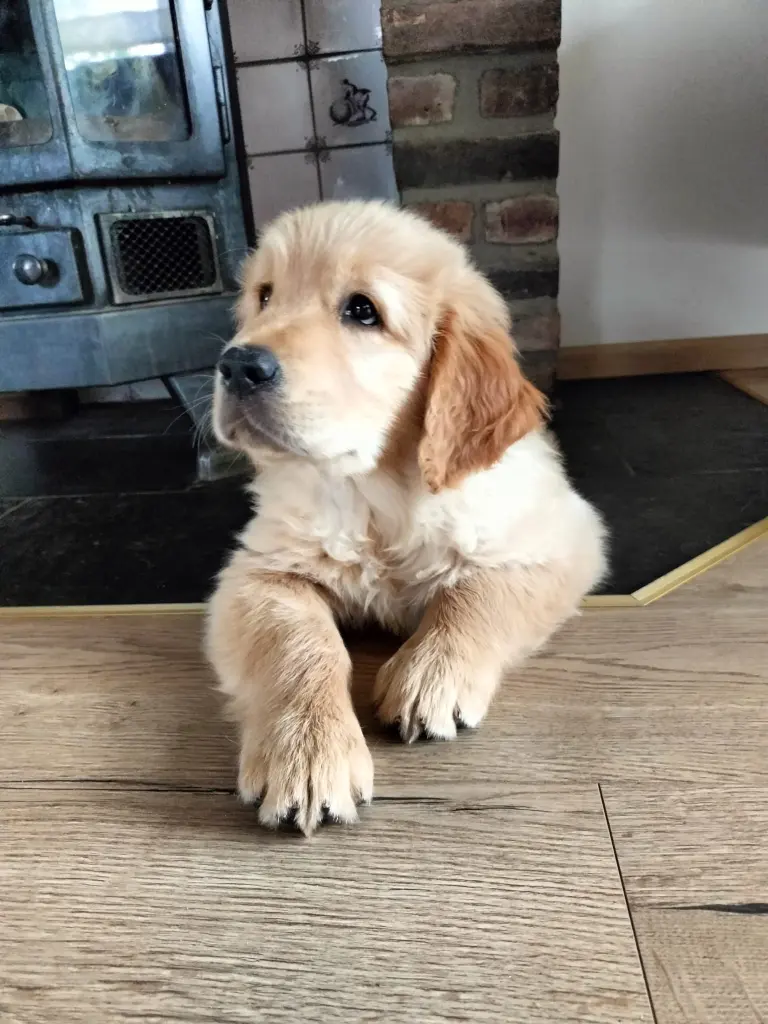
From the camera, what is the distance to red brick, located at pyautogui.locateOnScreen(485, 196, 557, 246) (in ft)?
8.79

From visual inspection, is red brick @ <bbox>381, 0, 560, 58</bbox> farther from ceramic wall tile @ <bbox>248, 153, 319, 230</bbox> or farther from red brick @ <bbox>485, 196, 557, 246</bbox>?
ceramic wall tile @ <bbox>248, 153, 319, 230</bbox>

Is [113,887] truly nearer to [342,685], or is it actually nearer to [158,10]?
[342,685]

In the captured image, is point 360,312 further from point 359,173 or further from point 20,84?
point 359,173

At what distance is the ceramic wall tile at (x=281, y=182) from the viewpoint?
313cm

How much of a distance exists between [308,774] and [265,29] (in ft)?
9.86

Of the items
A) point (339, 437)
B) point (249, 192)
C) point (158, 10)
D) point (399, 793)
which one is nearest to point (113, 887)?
point (399, 793)

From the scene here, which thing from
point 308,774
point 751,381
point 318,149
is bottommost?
point 751,381

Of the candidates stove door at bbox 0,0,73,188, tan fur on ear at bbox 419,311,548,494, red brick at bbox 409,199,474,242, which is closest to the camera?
tan fur on ear at bbox 419,311,548,494

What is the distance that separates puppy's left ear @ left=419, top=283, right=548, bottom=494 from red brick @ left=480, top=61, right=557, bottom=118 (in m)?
1.65

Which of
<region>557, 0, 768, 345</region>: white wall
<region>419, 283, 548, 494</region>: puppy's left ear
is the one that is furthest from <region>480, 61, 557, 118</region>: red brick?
<region>419, 283, 548, 494</region>: puppy's left ear

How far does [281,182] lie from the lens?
3156 mm

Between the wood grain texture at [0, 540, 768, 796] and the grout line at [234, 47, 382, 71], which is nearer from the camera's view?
the wood grain texture at [0, 540, 768, 796]

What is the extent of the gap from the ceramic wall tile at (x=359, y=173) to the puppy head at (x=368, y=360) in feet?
6.52

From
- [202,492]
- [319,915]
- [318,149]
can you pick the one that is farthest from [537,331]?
[319,915]
